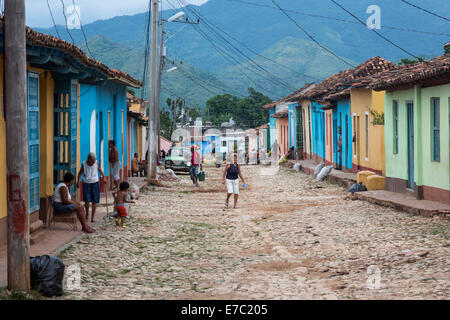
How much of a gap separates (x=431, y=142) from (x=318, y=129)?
20.8 meters

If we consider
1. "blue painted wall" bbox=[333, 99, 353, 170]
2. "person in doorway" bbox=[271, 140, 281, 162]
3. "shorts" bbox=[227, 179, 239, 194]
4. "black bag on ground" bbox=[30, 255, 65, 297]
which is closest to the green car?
"blue painted wall" bbox=[333, 99, 353, 170]

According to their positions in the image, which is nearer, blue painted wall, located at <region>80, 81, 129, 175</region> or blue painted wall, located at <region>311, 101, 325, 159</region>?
blue painted wall, located at <region>80, 81, 129, 175</region>

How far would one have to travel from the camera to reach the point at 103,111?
69.6 feet

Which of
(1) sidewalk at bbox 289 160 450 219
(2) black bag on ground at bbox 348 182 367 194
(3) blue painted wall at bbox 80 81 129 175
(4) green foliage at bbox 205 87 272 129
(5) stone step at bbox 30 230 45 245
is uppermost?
(4) green foliage at bbox 205 87 272 129

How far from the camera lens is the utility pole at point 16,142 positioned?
24.5ft

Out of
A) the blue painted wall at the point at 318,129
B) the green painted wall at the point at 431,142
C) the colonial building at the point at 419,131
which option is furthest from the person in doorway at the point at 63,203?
the blue painted wall at the point at 318,129

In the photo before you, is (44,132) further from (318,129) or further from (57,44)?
(318,129)

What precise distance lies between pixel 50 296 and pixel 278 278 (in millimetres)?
3041

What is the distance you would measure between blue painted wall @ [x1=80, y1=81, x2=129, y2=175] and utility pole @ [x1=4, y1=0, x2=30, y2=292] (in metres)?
8.95

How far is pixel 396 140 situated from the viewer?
19.8 m

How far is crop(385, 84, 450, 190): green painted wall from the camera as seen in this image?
607 inches

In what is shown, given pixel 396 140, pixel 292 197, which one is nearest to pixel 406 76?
pixel 396 140

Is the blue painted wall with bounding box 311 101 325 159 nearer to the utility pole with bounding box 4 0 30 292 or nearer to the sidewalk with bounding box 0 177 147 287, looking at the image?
the sidewalk with bounding box 0 177 147 287
